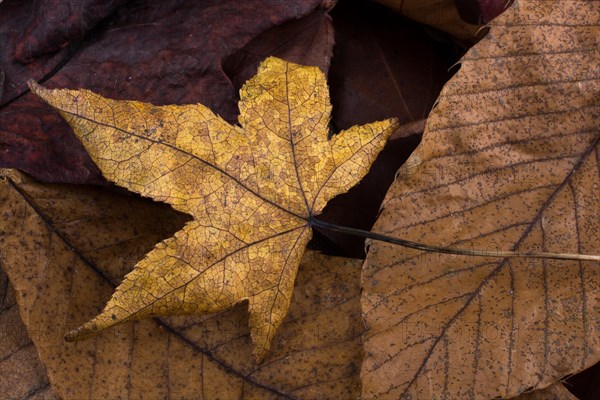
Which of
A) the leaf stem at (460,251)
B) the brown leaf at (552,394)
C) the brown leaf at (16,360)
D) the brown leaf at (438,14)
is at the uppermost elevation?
the brown leaf at (438,14)

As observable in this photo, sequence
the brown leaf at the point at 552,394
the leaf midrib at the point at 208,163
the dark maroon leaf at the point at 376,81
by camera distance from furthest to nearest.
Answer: the dark maroon leaf at the point at 376,81 < the brown leaf at the point at 552,394 < the leaf midrib at the point at 208,163

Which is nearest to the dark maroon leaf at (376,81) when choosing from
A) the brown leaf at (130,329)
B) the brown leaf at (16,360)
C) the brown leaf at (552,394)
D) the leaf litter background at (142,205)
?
the leaf litter background at (142,205)

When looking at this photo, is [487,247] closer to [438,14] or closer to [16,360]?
[438,14]

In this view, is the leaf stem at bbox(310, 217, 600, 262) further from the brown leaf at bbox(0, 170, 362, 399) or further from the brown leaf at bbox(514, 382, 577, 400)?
the brown leaf at bbox(514, 382, 577, 400)

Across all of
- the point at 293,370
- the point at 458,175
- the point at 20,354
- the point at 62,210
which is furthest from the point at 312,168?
the point at 20,354

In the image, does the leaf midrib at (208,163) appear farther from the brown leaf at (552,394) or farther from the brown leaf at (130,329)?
the brown leaf at (552,394)

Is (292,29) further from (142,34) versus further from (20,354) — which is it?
(20,354)
